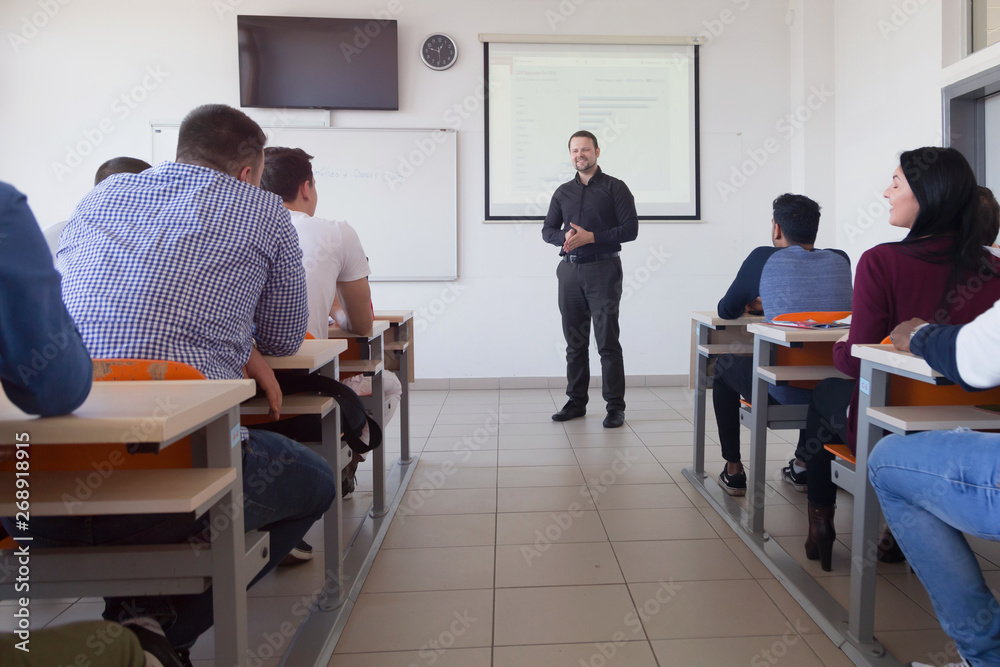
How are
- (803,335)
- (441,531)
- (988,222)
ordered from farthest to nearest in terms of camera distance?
1. (441,531)
2. (803,335)
3. (988,222)

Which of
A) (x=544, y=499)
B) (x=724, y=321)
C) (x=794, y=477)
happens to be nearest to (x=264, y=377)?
(x=544, y=499)

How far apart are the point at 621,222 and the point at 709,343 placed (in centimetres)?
146

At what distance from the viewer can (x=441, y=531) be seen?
7.32ft

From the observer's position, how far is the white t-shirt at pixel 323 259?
1.97 m

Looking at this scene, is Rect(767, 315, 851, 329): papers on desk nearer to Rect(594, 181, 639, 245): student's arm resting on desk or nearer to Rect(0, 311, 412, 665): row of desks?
Rect(0, 311, 412, 665): row of desks

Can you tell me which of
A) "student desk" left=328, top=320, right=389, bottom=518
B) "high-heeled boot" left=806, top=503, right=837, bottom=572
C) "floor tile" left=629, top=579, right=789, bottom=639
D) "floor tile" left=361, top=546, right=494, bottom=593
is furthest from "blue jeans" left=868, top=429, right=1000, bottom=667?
"student desk" left=328, top=320, right=389, bottom=518

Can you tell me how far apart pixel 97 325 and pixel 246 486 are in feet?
1.18

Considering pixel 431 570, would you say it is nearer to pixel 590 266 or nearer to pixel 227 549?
pixel 227 549

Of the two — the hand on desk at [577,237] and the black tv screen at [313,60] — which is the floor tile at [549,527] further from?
the black tv screen at [313,60]

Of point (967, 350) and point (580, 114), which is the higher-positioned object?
point (580, 114)

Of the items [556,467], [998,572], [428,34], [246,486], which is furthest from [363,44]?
[998,572]

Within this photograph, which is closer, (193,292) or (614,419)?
(193,292)

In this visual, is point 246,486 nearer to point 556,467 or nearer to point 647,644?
point 647,644

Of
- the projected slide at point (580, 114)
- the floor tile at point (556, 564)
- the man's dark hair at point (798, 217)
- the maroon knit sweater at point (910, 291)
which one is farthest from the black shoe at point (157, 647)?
the projected slide at point (580, 114)
